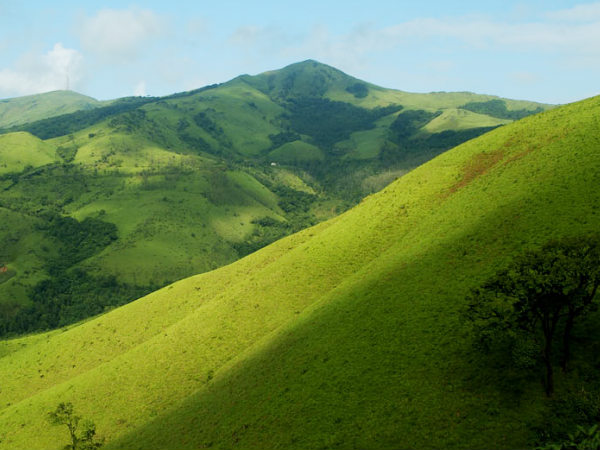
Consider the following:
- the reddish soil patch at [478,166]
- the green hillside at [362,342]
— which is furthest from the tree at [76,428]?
the reddish soil patch at [478,166]

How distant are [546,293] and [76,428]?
267 feet

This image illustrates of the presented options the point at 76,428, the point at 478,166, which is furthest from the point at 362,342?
the point at 478,166

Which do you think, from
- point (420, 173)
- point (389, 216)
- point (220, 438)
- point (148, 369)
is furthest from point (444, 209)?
point (148, 369)

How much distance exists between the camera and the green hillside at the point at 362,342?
137ft

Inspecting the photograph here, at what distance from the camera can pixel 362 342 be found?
58.1 meters

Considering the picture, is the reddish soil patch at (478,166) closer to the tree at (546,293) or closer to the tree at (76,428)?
the tree at (546,293)

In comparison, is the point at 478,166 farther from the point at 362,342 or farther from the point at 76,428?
the point at 76,428

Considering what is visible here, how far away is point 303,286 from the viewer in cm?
8912

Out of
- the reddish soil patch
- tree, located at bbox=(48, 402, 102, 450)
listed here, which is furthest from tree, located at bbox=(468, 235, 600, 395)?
tree, located at bbox=(48, 402, 102, 450)

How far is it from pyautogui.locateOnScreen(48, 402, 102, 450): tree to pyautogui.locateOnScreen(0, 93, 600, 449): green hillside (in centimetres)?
242

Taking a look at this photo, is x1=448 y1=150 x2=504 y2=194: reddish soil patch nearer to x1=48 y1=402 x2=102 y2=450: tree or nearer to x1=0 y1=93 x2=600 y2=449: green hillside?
x1=0 y1=93 x2=600 y2=449: green hillside

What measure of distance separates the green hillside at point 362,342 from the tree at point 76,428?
242cm

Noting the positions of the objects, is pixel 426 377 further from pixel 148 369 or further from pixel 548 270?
pixel 148 369

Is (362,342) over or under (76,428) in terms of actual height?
over
